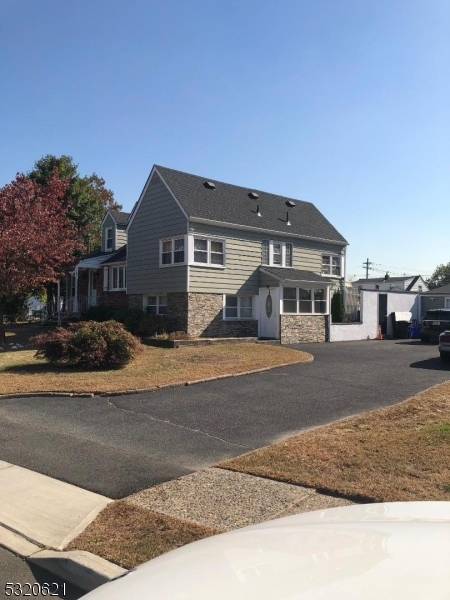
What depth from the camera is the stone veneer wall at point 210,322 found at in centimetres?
2278

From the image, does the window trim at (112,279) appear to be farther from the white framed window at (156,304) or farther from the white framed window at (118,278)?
the white framed window at (156,304)

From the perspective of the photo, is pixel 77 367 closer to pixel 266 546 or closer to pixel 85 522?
pixel 85 522

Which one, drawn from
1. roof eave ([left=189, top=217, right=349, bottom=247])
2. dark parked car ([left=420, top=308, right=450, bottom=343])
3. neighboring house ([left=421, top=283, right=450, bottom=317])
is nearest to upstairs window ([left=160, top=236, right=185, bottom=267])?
roof eave ([left=189, top=217, right=349, bottom=247])

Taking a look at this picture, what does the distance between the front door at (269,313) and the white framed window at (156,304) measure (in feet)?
15.3

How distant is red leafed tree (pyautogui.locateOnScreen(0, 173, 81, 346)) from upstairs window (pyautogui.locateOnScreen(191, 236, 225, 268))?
521 cm

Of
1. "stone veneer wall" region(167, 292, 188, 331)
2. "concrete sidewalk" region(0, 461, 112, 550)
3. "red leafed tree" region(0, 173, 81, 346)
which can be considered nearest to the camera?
"concrete sidewalk" region(0, 461, 112, 550)

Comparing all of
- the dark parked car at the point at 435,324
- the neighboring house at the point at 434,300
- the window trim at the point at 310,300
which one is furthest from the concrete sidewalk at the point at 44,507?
the neighboring house at the point at 434,300

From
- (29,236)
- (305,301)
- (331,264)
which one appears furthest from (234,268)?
(29,236)

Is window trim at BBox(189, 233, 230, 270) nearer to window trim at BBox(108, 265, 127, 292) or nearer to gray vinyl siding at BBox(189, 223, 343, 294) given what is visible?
gray vinyl siding at BBox(189, 223, 343, 294)

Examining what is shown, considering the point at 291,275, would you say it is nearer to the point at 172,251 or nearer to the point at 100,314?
the point at 172,251

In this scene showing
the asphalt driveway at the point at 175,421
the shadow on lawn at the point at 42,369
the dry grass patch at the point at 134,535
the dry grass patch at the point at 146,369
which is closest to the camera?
the dry grass patch at the point at 134,535

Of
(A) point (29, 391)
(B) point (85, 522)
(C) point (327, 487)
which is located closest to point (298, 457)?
(C) point (327, 487)

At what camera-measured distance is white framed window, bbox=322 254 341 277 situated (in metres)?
29.5

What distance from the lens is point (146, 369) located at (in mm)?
14312
